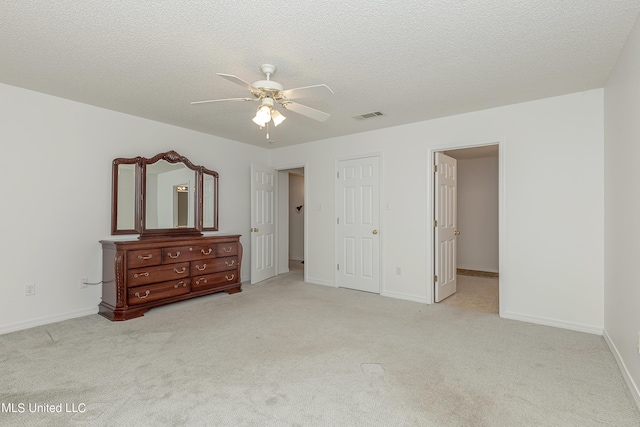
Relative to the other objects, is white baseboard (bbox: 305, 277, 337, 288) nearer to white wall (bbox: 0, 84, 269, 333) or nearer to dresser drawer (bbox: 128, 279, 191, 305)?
dresser drawer (bbox: 128, 279, 191, 305)

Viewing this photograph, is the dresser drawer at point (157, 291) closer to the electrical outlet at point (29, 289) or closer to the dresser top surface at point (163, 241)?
the dresser top surface at point (163, 241)

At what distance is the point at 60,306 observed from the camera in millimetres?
3541

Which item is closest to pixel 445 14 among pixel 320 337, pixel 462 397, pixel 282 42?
pixel 282 42

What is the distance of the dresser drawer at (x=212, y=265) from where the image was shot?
14.2 ft

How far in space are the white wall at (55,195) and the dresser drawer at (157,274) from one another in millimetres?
555

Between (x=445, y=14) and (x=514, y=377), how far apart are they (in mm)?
2492

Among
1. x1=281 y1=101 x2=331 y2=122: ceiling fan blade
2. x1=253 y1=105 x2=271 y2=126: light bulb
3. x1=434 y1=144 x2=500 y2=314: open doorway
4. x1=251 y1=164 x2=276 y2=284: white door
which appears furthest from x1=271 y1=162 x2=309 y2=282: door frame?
x1=253 y1=105 x2=271 y2=126: light bulb

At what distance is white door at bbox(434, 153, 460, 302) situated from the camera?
171 inches

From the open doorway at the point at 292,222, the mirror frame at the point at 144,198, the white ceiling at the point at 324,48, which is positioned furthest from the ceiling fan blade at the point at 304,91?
the open doorway at the point at 292,222

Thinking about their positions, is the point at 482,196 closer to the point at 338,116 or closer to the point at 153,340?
the point at 338,116

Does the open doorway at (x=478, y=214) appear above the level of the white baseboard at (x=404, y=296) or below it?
above

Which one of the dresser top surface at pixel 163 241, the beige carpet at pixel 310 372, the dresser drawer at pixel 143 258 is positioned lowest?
the beige carpet at pixel 310 372

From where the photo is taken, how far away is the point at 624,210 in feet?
7.94

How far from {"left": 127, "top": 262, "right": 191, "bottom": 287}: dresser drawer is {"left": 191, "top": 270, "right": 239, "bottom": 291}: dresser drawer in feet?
0.60
